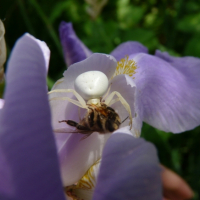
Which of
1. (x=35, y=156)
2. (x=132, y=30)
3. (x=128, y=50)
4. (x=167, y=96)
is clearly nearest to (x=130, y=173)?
(x=35, y=156)

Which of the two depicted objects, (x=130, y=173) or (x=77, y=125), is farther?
(x=77, y=125)

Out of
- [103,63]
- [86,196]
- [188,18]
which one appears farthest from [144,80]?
[188,18]

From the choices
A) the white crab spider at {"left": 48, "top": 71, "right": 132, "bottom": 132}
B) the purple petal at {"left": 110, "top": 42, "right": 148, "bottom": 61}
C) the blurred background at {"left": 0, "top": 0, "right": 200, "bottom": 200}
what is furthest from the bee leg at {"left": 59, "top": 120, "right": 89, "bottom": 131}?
the blurred background at {"left": 0, "top": 0, "right": 200, "bottom": 200}

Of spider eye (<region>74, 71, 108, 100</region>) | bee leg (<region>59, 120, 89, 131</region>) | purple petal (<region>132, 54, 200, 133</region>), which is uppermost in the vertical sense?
spider eye (<region>74, 71, 108, 100</region>)

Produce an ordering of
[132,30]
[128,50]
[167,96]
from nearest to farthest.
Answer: [167,96] < [128,50] < [132,30]

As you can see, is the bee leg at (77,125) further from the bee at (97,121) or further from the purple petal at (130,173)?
the purple petal at (130,173)

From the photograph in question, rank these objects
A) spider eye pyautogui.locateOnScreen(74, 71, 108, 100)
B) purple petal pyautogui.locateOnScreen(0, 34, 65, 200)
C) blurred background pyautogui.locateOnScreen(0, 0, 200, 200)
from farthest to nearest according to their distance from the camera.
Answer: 1. blurred background pyautogui.locateOnScreen(0, 0, 200, 200)
2. spider eye pyautogui.locateOnScreen(74, 71, 108, 100)
3. purple petal pyautogui.locateOnScreen(0, 34, 65, 200)

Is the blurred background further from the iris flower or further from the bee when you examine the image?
the bee

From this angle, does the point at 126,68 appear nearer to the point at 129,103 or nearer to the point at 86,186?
the point at 129,103
